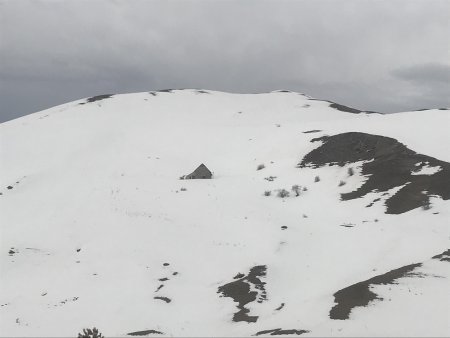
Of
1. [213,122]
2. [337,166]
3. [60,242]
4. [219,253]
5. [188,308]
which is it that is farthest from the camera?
[213,122]

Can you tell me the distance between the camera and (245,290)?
782 inches

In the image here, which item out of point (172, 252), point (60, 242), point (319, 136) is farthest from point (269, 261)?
point (319, 136)

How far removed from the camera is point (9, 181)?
4119cm

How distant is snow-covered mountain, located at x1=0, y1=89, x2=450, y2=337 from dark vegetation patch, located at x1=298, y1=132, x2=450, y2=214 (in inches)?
5.9

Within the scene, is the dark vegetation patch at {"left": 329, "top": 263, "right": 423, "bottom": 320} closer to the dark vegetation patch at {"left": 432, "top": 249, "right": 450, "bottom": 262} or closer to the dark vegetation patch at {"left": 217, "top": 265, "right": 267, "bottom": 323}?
the dark vegetation patch at {"left": 432, "top": 249, "right": 450, "bottom": 262}

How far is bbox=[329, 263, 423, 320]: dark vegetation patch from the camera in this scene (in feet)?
49.1

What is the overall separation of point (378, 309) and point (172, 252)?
13.0 meters

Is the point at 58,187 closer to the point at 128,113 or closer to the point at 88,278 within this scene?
the point at 88,278

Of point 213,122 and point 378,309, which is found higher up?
point 213,122

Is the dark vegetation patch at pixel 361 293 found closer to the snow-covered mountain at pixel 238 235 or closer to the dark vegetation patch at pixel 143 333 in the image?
the snow-covered mountain at pixel 238 235

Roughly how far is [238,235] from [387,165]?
45.5 feet

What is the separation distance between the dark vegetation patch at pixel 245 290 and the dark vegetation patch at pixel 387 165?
10.2 m

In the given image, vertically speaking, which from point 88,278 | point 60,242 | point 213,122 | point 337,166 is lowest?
point 88,278

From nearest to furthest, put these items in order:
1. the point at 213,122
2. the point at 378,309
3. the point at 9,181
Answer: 1. the point at 378,309
2. the point at 9,181
3. the point at 213,122
